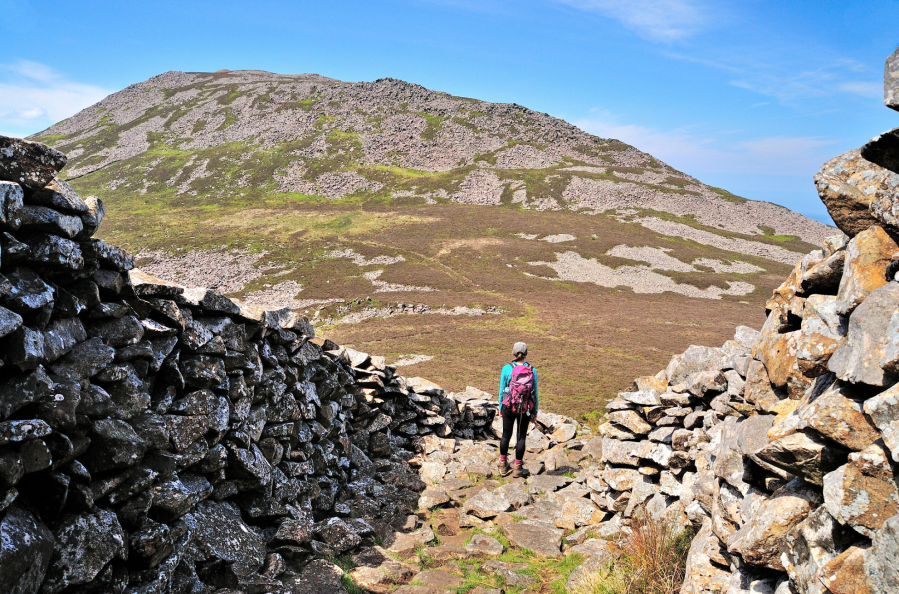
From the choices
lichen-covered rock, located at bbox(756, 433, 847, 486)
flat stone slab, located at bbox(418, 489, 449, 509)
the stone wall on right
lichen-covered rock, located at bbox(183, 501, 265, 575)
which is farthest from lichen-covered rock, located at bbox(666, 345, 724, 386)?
lichen-covered rock, located at bbox(183, 501, 265, 575)

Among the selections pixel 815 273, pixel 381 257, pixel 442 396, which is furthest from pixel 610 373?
pixel 381 257

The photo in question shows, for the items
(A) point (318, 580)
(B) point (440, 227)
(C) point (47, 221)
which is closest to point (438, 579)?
(A) point (318, 580)

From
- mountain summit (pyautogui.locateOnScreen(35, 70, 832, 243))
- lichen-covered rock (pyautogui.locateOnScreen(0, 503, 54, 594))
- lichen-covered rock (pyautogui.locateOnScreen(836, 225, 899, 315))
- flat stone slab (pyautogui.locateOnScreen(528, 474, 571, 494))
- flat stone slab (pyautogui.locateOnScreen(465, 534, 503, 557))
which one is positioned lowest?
flat stone slab (pyautogui.locateOnScreen(528, 474, 571, 494))

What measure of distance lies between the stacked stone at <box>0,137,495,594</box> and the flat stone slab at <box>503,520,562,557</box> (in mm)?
2601

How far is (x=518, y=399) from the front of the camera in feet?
45.6

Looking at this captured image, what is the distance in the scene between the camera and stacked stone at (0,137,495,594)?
17.4 ft

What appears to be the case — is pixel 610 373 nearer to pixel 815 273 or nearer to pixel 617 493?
pixel 617 493

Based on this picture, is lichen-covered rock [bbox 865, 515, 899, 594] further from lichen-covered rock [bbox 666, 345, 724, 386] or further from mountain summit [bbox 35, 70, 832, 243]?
mountain summit [bbox 35, 70, 832, 243]

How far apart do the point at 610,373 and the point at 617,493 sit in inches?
961

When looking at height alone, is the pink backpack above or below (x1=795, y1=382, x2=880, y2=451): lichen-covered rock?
below

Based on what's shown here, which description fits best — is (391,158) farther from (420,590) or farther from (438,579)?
(420,590)

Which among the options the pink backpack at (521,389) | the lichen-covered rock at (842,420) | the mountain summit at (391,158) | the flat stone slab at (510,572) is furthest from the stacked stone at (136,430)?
the mountain summit at (391,158)

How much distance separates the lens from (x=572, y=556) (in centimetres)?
918

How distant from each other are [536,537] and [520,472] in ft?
13.7
